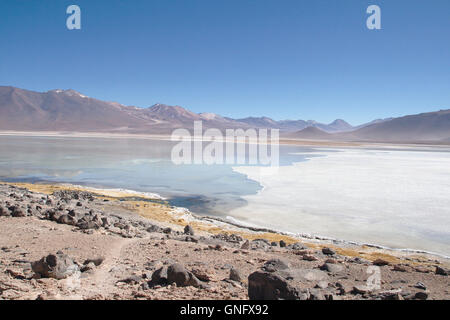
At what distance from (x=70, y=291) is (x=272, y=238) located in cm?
401

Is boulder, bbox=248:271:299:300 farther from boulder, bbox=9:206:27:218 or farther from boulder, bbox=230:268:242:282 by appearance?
boulder, bbox=9:206:27:218

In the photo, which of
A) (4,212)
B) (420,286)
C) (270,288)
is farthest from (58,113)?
(420,286)

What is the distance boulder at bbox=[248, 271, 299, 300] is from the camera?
308 centimetres

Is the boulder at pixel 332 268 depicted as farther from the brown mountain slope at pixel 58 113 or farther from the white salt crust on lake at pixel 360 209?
the brown mountain slope at pixel 58 113

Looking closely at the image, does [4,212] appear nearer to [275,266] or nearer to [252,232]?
[252,232]

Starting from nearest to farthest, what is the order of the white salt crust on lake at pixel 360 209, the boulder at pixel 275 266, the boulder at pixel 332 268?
the boulder at pixel 275 266 < the boulder at pixel 332 268 < the white salt crust on lake at pixel 360 209

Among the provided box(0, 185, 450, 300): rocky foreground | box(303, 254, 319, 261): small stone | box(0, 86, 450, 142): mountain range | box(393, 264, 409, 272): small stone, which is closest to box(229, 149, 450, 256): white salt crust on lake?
box(0, 185, 450, 300): rocky foreground

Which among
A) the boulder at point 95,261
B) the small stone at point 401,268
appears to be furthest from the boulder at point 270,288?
the small stone at point 401,268

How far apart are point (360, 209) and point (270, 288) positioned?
6510 millimetres

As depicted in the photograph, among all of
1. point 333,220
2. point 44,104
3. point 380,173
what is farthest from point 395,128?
point 44,104

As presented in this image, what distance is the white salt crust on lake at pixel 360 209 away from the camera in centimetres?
698

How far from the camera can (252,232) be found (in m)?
7.04

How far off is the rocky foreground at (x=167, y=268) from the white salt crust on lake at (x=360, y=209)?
4.61 ft

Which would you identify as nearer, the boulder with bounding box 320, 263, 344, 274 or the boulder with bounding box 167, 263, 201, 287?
the boulder with bounding box 167, 263, 201, 287
